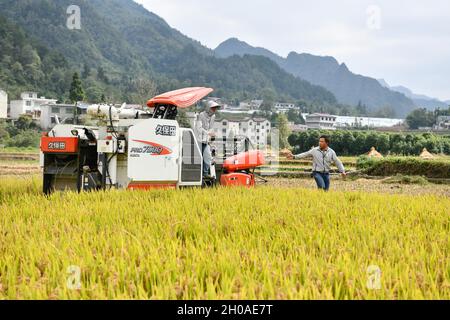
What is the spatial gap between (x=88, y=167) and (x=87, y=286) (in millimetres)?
5351

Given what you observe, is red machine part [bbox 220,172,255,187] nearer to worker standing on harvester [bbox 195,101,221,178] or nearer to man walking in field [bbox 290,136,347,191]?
worker standing on harvester [bbox 195,101,221,178]

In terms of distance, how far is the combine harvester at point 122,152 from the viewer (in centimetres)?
831

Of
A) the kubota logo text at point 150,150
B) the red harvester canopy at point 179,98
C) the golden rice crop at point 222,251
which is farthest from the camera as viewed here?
the red harvester canopy at point 179,98

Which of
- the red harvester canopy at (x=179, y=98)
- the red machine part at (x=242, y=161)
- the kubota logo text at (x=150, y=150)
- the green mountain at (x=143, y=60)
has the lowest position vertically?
the red machine part at (x=242, y=161)

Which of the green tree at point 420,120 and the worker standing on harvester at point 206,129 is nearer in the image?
the worker standing on harvester at point 206,129

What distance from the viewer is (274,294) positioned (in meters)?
3.02

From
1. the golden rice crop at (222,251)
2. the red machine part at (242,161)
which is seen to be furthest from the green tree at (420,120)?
the golden rice crop at (222,251)

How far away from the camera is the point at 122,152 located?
827cm

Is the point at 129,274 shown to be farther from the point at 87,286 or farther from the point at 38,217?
the point at 38,217

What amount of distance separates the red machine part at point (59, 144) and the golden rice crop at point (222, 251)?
59.8 inches

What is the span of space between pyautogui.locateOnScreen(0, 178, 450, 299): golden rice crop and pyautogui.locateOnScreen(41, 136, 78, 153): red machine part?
1519 millimetres

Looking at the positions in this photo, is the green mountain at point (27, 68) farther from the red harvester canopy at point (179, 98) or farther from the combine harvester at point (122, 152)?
the combine harvester at point (122, 152)

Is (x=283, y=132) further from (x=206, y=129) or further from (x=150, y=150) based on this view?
(x=150, y=150)

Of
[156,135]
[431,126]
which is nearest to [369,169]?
[156,135]
